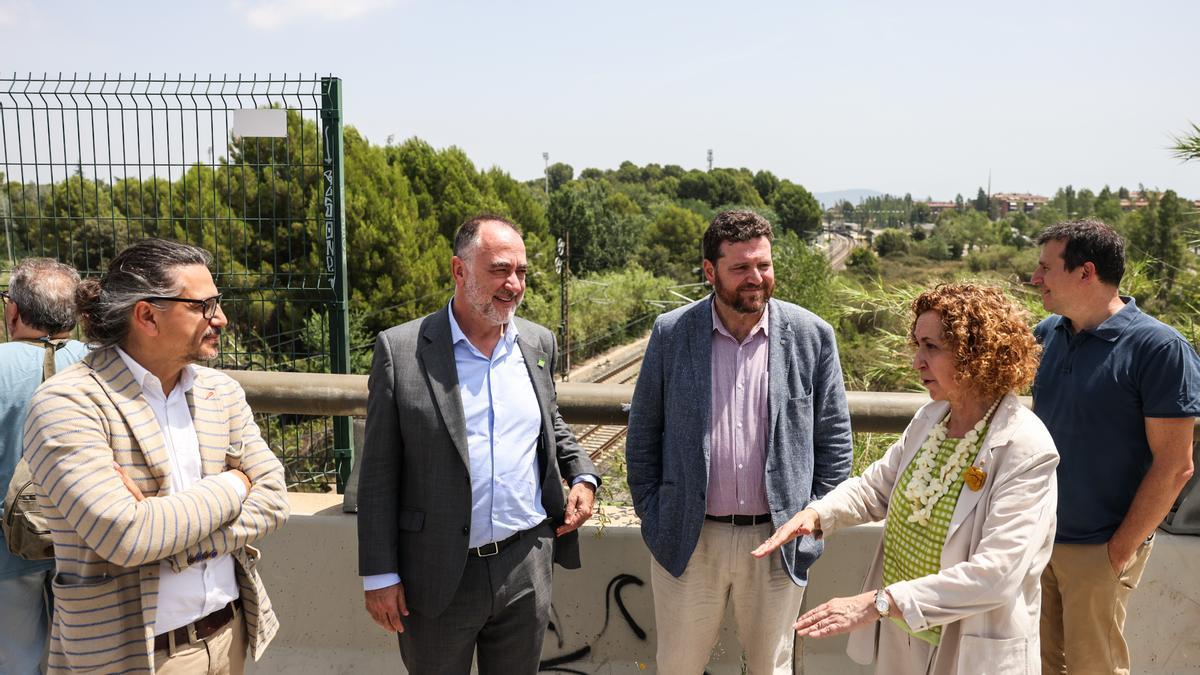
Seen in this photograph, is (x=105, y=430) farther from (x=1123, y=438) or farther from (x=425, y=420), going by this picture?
(x=1123, y=438)

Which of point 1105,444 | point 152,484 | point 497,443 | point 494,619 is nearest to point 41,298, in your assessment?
point 152,484

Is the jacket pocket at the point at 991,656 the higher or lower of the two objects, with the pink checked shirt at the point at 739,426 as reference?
lower

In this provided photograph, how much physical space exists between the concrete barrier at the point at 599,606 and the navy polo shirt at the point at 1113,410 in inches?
28.2

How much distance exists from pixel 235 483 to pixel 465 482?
668 mm

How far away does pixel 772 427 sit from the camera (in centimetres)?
291

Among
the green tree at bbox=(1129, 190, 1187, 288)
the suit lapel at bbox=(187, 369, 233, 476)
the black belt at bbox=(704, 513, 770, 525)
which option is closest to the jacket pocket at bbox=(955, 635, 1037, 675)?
the black belt at bbox=(704, 513, 770, 525)

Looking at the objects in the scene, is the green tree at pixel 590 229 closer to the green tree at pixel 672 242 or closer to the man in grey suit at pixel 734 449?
the green tree at pixel 672 242

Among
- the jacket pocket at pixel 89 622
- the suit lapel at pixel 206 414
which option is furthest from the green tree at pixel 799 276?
the jacket pocket at pixel 89 622

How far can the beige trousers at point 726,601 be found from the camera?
291 centimetres

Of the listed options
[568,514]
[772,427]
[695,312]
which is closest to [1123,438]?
[772,427]

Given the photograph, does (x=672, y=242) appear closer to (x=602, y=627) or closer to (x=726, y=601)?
(x=602, y=627)

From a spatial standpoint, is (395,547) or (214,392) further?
(395,547)

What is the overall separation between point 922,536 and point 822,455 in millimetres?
621

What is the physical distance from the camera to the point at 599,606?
3463 millimetres
